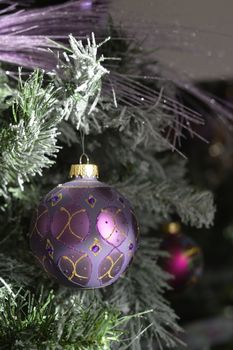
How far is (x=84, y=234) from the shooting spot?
467mm

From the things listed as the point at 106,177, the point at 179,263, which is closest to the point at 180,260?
the point at 179,263

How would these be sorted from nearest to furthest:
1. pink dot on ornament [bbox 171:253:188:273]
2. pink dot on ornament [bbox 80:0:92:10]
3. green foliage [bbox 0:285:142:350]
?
1. green foliage [bbox 0:285:142:350]
2. pink dot on ornament [bbox 80:0:92:10]
3. pink dot on ornament [bbox 171:253:188:273]

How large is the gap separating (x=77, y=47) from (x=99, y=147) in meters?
0.22

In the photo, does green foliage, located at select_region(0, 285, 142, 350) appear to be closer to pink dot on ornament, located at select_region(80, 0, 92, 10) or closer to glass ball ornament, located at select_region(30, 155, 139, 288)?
glass ball ornament, located at select_region(30, 155, 139, 288)

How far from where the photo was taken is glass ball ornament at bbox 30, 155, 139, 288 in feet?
1.54

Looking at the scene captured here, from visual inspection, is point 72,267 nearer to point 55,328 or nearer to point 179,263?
point 55,328

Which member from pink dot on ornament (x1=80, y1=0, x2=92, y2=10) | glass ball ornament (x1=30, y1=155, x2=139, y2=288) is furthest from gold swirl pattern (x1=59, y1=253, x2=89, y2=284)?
pink dot on ornament (x1=80, y1=0, x2=92, y2=10)

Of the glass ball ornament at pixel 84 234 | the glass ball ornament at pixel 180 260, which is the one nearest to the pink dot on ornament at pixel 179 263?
the glass ball ornament at pixel 180 260

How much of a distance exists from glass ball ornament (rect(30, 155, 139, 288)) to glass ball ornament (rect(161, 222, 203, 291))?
30cm

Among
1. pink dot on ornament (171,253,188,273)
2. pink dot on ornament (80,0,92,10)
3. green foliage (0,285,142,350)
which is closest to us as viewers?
green foliage (0,285,142,350)

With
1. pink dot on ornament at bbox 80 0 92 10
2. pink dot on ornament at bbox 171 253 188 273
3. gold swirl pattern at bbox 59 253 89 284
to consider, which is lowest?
pink dot on ornament at bbox 171 253 188 273

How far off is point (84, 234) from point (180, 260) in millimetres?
356

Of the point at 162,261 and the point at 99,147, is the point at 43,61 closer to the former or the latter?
the point at 99,147

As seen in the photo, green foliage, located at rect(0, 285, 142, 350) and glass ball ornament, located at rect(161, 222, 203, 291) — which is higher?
green foliage, located at rect(0, 285, 142, 350)
